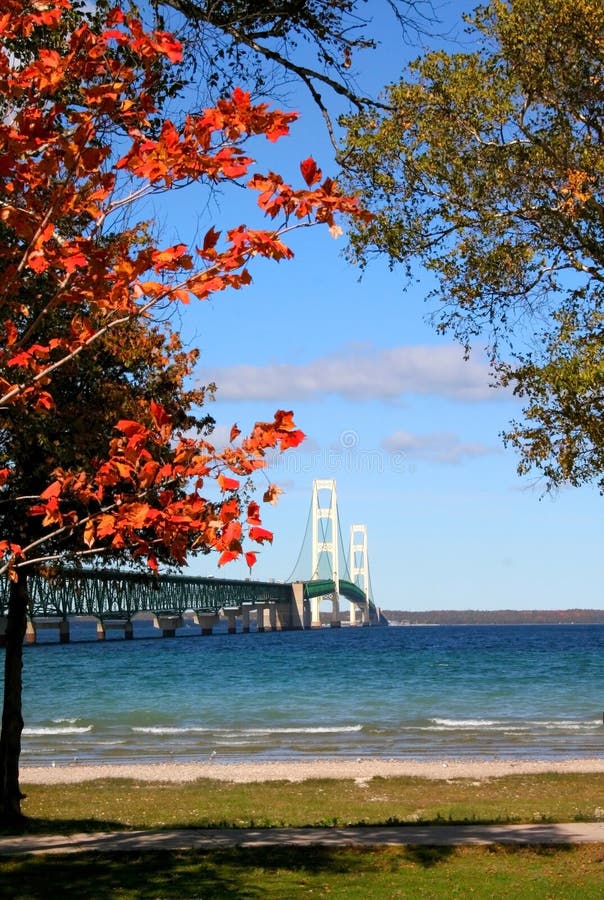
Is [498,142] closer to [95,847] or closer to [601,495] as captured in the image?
[601,495]

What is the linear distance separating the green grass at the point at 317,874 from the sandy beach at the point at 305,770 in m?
10.2

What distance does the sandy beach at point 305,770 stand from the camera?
2044 cm

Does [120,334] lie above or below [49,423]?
above

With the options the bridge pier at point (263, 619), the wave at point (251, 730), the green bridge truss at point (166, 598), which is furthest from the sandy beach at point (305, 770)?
the bridge pier at point (263, 619)

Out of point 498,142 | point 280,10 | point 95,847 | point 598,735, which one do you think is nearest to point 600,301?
point 498,142

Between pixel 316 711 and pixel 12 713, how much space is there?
24.6 m

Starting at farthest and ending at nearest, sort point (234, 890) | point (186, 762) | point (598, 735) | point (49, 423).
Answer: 1. point (598, 735)
2. point (186, 762)
3. point (49, 423)
4. point (234, 890)

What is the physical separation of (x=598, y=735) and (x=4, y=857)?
21.9m

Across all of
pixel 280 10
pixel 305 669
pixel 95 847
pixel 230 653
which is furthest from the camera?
pixel 230 653

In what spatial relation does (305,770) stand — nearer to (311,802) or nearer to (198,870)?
(311,802)

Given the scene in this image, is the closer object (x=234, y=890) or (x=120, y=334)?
(x=234, y=890)

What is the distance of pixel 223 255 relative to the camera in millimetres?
4840

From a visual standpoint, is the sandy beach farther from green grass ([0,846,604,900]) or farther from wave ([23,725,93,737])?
green grass ([0,846,604,900])

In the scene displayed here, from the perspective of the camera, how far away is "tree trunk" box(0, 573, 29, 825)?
13.2 meters
